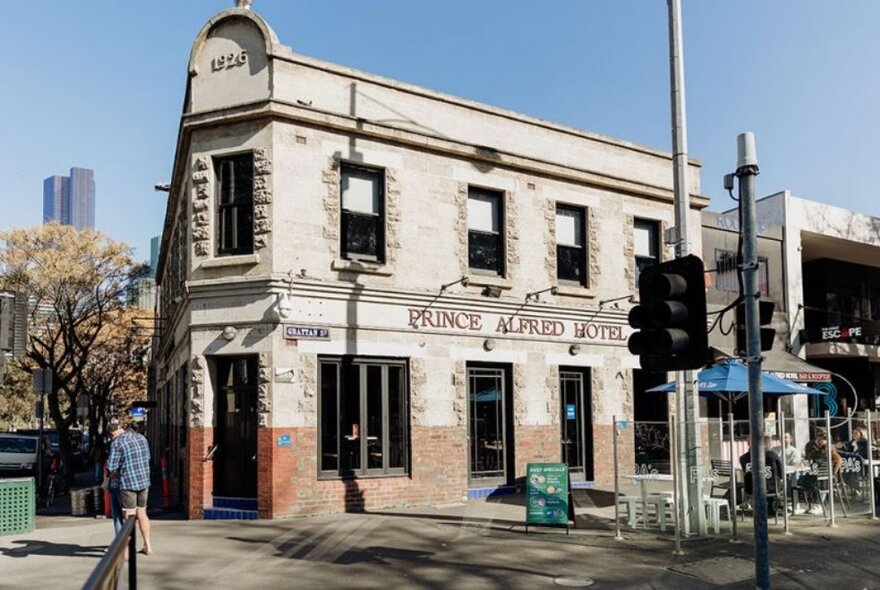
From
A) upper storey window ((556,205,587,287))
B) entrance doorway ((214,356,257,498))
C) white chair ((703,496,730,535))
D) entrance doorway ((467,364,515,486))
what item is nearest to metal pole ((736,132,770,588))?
white chair ((703,496,730,535))

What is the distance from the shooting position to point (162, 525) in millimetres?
13734

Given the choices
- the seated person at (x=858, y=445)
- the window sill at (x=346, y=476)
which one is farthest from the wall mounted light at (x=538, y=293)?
the seated person at (x=858, y=445)

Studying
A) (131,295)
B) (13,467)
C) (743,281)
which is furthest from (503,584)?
(131,295)

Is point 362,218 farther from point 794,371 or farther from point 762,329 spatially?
point 794,371

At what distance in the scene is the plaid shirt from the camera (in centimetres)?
1057

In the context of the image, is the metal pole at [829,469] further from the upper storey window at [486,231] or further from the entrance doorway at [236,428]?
the entrance doorway at [236,428]

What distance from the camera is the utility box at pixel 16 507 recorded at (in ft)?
43.1

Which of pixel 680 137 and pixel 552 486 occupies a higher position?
pixel 680 137

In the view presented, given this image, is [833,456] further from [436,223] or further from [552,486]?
[436,223]

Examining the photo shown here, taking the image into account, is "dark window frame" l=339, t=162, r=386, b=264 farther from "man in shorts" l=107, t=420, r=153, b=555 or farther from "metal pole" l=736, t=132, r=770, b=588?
"metal pole" l=736, t=132, r=770, b=588

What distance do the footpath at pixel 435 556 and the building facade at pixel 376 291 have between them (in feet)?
5.46

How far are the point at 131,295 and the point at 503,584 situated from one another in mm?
27682

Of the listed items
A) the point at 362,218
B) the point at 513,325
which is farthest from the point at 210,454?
the point at 513,325

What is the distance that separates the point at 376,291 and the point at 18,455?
17.8m
